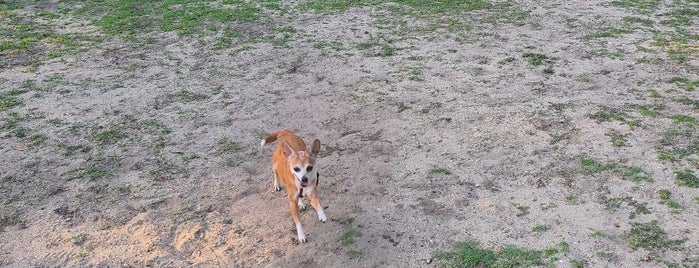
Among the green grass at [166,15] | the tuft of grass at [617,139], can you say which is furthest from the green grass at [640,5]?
the green grass at [166,15]

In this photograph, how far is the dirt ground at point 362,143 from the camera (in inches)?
163

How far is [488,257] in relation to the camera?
3867mm

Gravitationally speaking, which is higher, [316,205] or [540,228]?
[316,205]

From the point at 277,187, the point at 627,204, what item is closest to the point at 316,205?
the point at 277,187

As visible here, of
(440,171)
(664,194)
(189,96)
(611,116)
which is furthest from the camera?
(189,96)

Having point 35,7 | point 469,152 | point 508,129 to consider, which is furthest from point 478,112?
point 35,7

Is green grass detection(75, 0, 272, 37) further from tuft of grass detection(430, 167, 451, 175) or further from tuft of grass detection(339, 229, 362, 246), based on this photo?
tuft of grass detection(339, 229, 362, 246)

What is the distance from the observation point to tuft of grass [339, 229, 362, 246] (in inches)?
162

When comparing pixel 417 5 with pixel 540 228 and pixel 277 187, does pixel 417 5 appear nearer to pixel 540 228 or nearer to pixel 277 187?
pixel 277 187

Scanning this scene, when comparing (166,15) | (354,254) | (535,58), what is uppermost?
(166,15)

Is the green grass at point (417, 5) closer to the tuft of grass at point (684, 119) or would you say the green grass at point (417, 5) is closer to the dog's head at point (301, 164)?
the tuft of grass at point (684, 119)

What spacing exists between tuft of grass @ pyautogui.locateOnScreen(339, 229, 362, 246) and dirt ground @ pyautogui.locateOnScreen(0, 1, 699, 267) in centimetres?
3

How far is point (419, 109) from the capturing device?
6.04m

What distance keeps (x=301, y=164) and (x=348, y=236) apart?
606 mm
